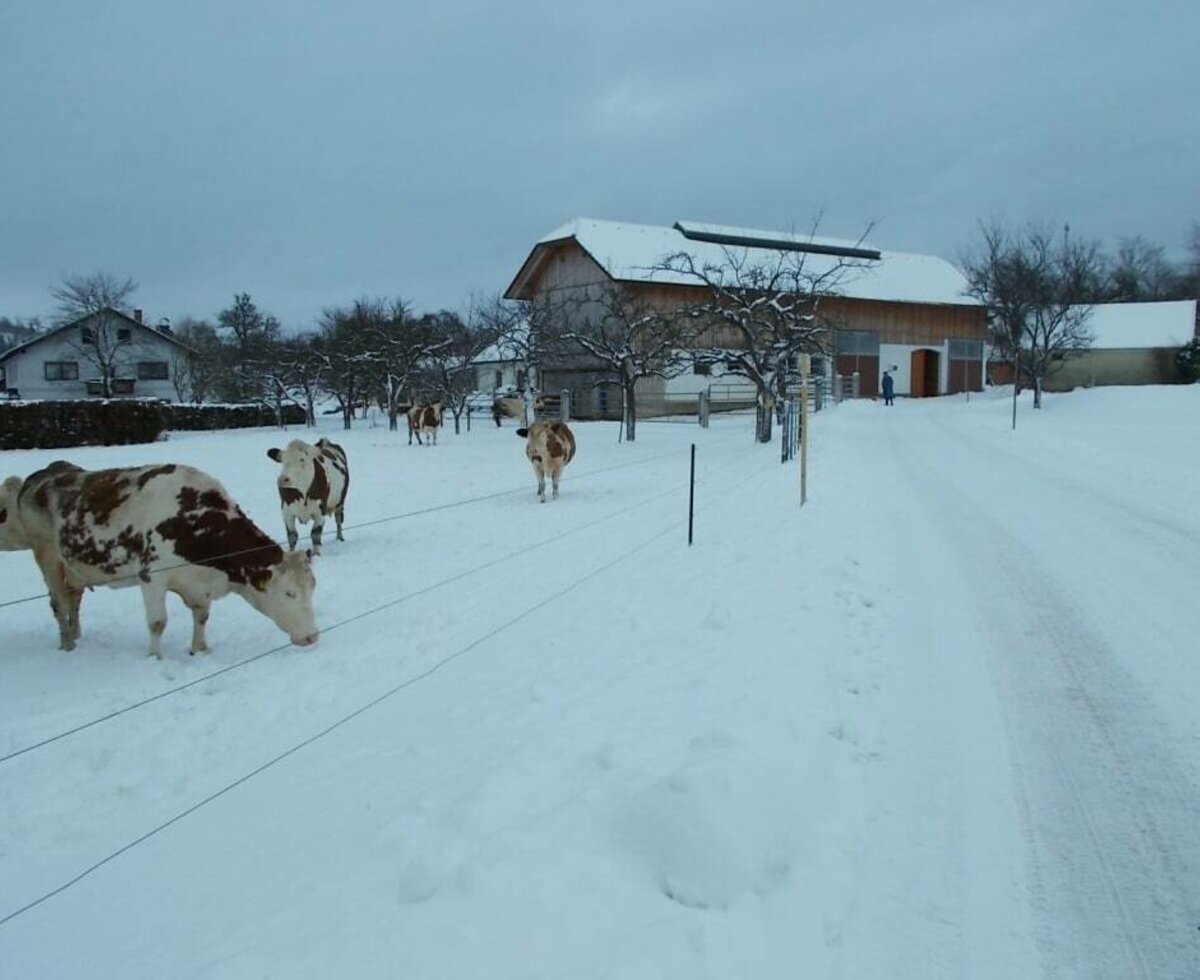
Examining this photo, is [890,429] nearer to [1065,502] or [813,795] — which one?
[1065,502]

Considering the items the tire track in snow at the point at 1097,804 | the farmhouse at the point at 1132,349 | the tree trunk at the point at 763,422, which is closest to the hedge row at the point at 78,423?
the tree trunk at the point at 763,422

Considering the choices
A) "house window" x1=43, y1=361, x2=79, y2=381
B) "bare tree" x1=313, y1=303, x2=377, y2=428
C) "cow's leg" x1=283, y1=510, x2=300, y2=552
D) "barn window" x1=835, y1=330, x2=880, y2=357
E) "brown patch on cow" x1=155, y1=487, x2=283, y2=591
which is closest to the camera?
"brown patch on cow" x1=155, y1=487, x2=283, y2=591

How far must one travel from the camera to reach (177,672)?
20.6 ft

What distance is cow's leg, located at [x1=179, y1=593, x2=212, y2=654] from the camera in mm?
6660

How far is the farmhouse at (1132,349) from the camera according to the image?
52594 millimetres

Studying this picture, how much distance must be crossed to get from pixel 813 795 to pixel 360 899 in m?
2.06

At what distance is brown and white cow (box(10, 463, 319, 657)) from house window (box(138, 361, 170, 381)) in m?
62.3

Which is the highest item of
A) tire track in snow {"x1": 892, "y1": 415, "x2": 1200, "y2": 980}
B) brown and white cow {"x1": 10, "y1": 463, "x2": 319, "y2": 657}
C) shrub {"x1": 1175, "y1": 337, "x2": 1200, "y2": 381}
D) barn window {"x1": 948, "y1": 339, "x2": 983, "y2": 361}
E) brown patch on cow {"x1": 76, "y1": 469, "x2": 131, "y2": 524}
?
barn window {"x1": 948, "y1": 339, "x2": 983, "y2": 361}

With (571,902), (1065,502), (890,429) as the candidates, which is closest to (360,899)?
(571,902)

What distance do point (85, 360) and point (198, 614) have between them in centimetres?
6332

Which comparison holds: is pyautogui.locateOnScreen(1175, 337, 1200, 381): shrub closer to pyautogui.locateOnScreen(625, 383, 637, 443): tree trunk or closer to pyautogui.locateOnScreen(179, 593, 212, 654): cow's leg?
pyautogui.locateOnScreen(625, 383, 637, 443): tree trunk

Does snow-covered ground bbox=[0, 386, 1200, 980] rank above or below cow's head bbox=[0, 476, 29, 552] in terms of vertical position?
below

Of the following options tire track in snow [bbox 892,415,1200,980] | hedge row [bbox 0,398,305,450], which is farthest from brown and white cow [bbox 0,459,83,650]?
hedge row [bbox 0,398,305,450]

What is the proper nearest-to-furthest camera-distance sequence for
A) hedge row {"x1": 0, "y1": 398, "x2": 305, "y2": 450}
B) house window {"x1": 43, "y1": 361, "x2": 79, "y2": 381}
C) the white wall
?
hedge row {"x1": 0, "y1": 398, "x2": 305, "y2": 450}, the white wall, house window {"x1": 43, "y1": 361, "x2": 79, "y2": 381}
